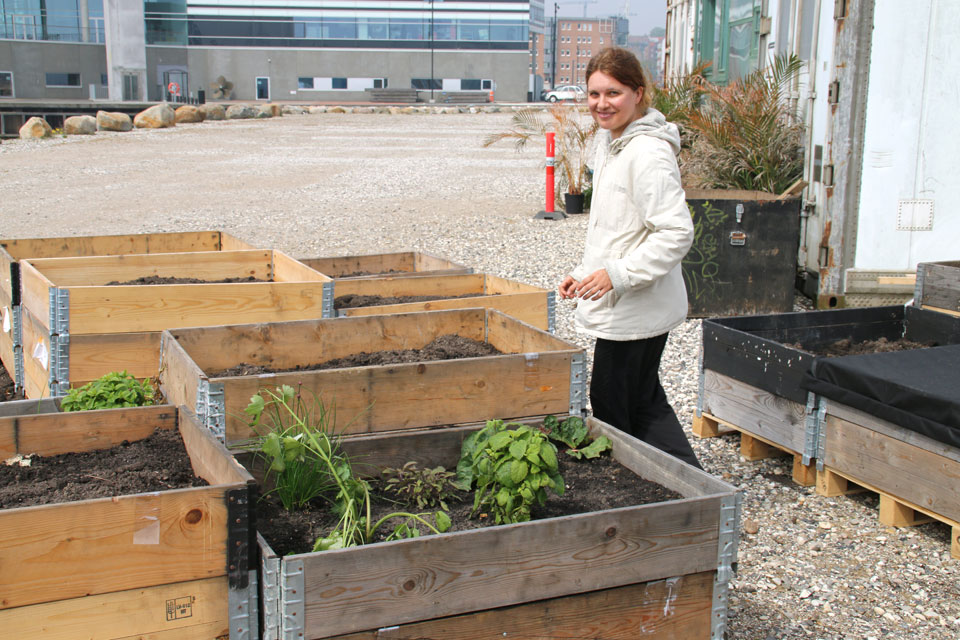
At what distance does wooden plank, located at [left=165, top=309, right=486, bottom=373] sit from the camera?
4.17 meters

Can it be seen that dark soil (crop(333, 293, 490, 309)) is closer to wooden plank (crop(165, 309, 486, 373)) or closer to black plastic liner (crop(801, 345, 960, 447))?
wooden plank (crop(165, 309, 486, 373))

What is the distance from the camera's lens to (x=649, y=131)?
3410mm

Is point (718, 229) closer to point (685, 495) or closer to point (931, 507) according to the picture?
point (931, 507)

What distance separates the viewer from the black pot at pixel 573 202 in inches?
553

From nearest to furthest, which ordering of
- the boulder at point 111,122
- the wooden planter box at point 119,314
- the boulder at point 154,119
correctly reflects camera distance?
the wooden planter box at point 119,314
the boulder at point 111,122
the boulder at point 154,119

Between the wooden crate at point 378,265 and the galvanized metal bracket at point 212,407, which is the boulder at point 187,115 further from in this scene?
the galvanized metal bracket at point 212,407

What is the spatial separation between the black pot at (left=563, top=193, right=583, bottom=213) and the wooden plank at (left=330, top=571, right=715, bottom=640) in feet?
38.0

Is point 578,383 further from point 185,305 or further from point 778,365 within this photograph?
point 185,305

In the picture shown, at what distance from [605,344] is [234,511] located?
174cm

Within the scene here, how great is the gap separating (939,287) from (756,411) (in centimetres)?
164

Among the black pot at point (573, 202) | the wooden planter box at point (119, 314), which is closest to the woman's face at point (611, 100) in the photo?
the wooden planter box at point (119, 314)

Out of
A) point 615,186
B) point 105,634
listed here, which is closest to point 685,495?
point 615,186

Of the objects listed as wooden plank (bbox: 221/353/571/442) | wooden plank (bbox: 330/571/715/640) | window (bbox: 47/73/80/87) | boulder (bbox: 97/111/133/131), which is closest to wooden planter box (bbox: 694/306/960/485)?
wooden plank (bbox: 221/353/571/442)

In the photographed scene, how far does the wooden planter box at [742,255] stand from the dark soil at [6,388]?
5109mm
